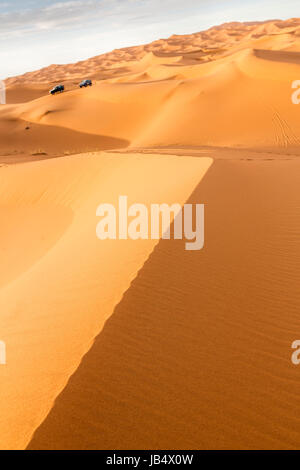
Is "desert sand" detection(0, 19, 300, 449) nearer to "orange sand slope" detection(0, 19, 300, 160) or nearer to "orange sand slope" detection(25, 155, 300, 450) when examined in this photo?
"orange sand slope" detection(25, 155, 300, 450)

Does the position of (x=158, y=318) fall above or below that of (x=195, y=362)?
above

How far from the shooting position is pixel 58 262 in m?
5.88

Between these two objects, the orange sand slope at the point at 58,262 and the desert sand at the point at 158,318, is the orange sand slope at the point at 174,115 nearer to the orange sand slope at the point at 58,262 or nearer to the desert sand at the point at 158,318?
the orange sand slope at the point at 58,262

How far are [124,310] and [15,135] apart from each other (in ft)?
84.9

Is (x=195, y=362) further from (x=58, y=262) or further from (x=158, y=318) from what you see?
(x=58, y=262)

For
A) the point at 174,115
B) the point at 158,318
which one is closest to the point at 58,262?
the point at 158,318

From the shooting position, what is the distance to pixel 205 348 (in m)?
3.18

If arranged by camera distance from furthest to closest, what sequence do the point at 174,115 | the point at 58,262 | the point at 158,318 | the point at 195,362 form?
the point at 174,115 → the point at 58,262 → the point at 158,318 → the point at 195,362

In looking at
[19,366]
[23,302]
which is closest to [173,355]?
[19,366]

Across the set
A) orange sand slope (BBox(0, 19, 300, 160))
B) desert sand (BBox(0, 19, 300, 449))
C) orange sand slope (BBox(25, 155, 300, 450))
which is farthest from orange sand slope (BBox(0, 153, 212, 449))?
orange sand slope (BBox(0, 19, 300, 160))

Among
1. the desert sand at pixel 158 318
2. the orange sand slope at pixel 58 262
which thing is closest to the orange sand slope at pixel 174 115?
the orange sand slope at pixel 58 262

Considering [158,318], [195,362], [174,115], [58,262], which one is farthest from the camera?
[174,115]

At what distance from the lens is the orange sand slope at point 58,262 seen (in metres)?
2.98

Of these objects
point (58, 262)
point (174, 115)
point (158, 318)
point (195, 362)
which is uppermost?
point (174, 115)
